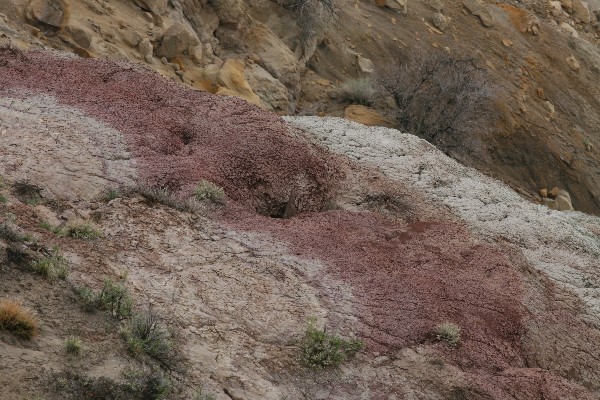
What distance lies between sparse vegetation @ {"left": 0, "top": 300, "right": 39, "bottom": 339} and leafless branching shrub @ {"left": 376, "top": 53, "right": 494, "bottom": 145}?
19.2m

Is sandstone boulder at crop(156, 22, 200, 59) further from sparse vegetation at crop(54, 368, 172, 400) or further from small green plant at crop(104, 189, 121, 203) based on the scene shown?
sparse vegetation at crop(54, 368, 172, 400)

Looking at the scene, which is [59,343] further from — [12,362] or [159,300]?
[159,300]

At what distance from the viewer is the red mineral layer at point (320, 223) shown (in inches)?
338

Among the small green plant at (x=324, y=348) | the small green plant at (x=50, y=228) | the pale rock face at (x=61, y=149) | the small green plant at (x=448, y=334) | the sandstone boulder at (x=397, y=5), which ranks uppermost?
the small green plant at (x=448, y=334)

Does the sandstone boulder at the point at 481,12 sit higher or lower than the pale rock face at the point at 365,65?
higher

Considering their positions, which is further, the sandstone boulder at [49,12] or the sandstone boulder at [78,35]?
the sandstone boulder at [78,35]

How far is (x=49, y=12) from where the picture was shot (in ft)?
54.1

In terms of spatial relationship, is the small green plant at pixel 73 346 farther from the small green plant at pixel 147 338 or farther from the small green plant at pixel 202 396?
the small green plant at pixel 202 396

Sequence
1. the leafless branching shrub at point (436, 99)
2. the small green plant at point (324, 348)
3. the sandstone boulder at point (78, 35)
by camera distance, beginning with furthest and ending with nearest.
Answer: the leafless branching shrub at point (436, 99), the sandstone boulder at point (78, 35), the small green plant at point (324, 348)

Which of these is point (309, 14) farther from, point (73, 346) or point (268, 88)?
point (73, 346)

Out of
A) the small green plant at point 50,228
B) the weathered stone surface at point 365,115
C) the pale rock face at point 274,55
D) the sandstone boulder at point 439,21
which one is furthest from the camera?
the sandstone boulder at point 439,21

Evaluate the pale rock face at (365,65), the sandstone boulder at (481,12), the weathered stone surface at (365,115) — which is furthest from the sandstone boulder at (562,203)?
the sandstone boulder at (481,12)

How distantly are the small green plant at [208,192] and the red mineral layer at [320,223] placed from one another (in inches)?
9.5

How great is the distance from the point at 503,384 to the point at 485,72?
23.5 meters
